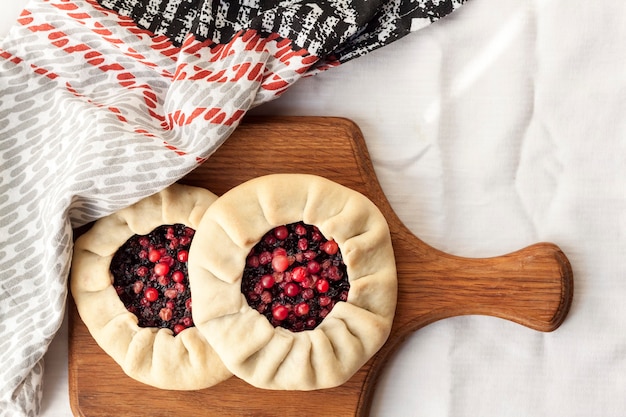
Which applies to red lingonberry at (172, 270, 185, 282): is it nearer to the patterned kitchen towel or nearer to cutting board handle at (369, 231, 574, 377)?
the patterned kitchen towel

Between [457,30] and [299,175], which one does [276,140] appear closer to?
A: [299,175]

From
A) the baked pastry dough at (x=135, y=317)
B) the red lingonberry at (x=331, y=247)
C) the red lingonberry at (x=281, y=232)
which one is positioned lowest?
the baked pastry dough at (x=135, y=317)

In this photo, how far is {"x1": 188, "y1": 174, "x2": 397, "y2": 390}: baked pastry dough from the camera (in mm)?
1189

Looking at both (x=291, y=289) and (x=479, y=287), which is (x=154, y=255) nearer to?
(x=291, y=289)

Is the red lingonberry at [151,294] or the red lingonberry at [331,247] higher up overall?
the red lingonberry at [331,247]

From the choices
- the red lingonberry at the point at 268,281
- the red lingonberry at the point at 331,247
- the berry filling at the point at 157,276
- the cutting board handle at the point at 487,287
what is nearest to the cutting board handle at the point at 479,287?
the cutting board handle at the point at 487,287

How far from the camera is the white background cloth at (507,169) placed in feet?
4.41

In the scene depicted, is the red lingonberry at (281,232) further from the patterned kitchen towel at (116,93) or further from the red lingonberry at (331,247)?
the patterned kitchen towel at (116,93)

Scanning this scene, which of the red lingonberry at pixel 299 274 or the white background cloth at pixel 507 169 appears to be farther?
the white background cloth at pixel 507 169

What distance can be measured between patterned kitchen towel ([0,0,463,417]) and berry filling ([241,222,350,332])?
24cm

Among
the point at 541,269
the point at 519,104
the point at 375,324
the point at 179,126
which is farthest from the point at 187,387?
the point at 519,104

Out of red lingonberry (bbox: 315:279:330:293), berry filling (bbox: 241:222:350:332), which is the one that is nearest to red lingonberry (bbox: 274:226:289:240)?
berry filling (bbox: 241:222:350:332)

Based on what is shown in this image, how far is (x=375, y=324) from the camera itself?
121 cm

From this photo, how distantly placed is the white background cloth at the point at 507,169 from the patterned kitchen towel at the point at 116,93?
10cm
